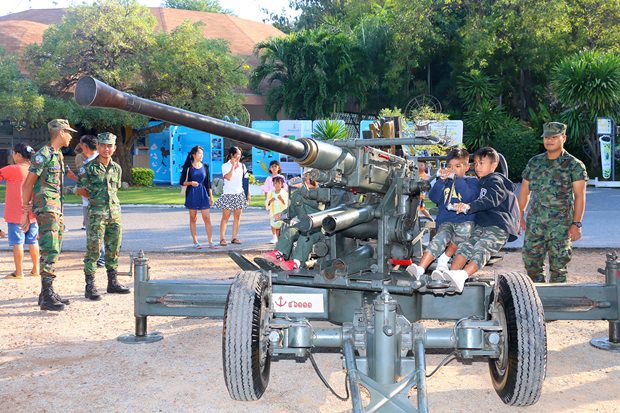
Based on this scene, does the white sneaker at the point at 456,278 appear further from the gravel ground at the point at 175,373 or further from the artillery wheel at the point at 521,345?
the gravel ground at the point at 175,373

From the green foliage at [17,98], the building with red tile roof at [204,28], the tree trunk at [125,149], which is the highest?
the building with red tile roof at [204,28]

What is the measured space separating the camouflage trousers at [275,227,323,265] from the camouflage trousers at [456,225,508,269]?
4.38ft

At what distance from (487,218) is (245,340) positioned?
2542 millimetres

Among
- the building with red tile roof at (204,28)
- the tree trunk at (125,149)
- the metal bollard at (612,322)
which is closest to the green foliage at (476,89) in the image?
the building with red tile roof at (204,28)

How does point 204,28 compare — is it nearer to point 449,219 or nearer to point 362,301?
point 449,219

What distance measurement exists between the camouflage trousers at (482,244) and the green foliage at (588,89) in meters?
23.8

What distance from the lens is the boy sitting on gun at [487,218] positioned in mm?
5461

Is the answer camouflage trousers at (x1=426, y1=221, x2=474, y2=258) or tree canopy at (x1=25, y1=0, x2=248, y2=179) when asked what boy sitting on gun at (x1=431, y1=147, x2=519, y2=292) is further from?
tree canopy at (x1=25, y1=0, x2=248, y2=179)

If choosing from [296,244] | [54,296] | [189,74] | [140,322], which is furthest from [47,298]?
[189,74]

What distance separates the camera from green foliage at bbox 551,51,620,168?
27.0m

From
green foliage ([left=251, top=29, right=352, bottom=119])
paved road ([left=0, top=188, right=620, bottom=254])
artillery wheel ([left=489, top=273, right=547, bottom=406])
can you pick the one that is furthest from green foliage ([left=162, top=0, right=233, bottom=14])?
artillery wheel ([left=489, top=273, right=547, bottom=406])

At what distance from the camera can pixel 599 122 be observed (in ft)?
87.6

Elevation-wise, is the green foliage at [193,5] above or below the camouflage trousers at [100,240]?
above

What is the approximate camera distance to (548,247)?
6.90 metres
